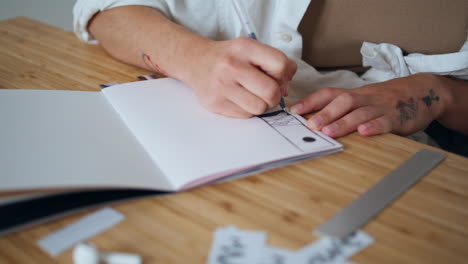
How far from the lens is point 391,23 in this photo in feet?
3.00

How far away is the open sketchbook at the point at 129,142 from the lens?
15.1 inches

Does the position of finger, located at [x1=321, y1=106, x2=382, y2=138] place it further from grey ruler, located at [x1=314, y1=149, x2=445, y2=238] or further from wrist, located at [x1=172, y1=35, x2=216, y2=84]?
wrist, located at [x1=172, y1=35, x2=216, y2=84]

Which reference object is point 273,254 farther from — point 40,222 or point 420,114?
point 420,114

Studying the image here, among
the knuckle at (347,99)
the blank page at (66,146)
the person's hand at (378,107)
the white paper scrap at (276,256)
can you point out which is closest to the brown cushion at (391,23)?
the person's hand at (378,107)

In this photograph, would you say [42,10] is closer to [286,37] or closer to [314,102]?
[286,37]

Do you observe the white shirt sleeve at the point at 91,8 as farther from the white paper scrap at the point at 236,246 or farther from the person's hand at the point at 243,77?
the white paper scrap at the point at 236,246

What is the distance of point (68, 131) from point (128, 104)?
0.12 meters

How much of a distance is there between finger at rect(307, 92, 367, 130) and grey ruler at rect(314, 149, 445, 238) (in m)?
0.14

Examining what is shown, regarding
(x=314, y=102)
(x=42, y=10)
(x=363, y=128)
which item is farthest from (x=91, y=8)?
(x=42, y=10)

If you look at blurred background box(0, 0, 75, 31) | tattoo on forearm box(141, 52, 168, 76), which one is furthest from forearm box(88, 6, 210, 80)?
blurred background box(0, 0, 75, 31)

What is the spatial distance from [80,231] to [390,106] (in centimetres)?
59

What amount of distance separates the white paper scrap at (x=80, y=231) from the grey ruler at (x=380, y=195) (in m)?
0.23

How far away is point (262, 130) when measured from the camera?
55 cm

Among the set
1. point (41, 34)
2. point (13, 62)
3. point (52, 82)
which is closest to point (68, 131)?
point (52, 82)
